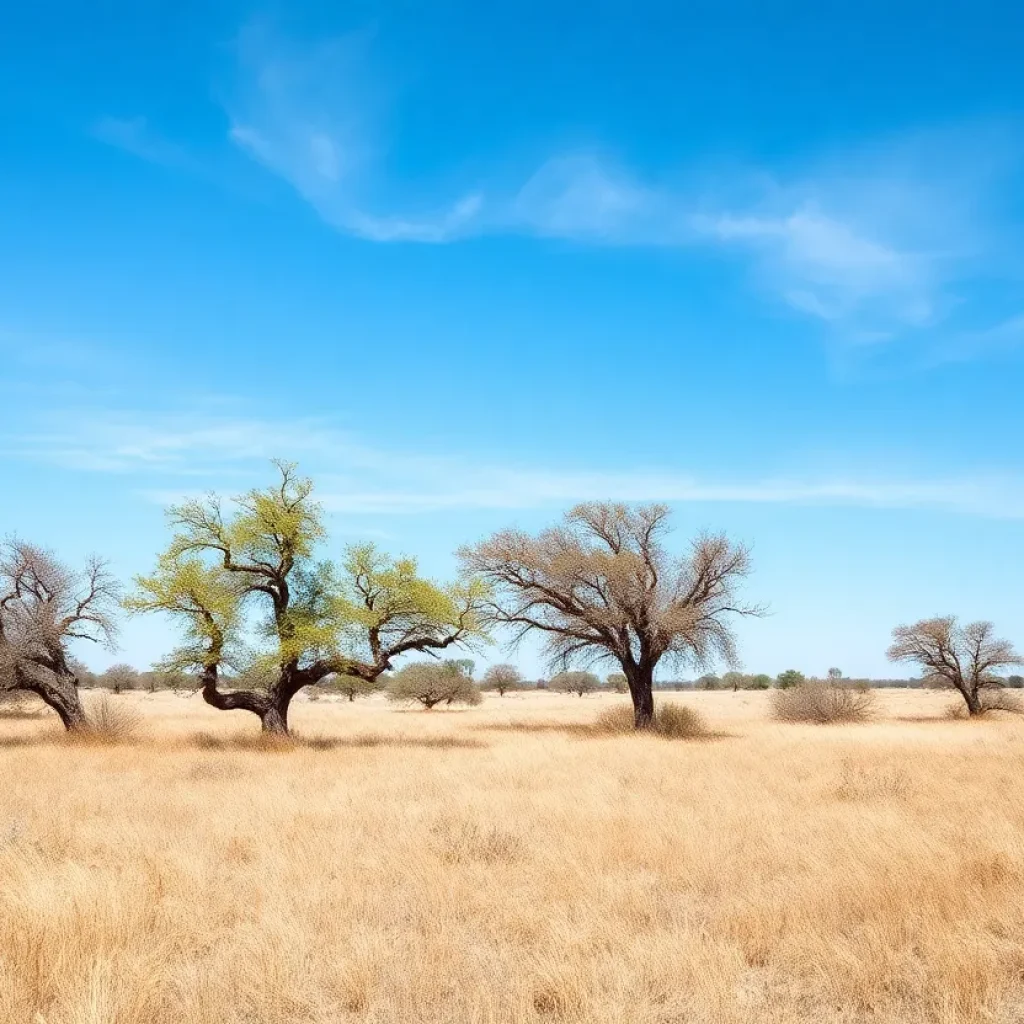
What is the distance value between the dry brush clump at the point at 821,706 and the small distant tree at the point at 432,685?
29129mm

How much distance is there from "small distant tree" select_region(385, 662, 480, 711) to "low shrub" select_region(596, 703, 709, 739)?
30373 mm

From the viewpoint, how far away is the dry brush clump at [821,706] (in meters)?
39.2

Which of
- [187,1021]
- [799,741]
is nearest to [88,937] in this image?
[187,1021]

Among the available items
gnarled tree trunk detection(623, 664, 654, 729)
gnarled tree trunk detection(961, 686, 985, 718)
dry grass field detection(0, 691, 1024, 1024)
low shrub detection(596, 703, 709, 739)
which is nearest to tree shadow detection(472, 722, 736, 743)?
low shrub detection(596, 703, 709, 739)

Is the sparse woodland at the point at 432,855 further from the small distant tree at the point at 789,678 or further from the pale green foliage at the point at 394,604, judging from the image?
the small distant tree at the point at 789,678

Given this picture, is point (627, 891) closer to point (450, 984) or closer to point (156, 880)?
point (450, 984)

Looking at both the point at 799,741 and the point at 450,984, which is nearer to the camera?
the point at 450,984

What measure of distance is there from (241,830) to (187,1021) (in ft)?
19.2

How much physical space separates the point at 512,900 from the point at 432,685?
5657 cm

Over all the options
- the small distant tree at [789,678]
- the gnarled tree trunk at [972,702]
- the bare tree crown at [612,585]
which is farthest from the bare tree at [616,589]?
the small distant tree at [789,678]

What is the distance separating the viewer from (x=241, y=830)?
417 inches

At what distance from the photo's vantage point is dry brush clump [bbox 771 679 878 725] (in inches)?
1544

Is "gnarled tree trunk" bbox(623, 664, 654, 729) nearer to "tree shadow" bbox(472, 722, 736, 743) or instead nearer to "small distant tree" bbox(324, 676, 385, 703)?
"tree shadow" bbox(472, 722, 736, 743)

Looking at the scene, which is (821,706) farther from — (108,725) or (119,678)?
(119,678)
